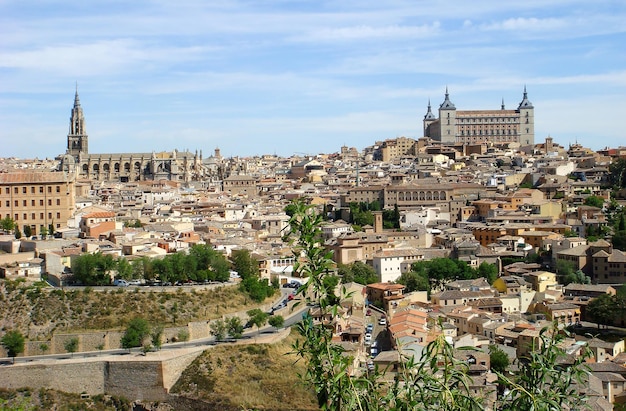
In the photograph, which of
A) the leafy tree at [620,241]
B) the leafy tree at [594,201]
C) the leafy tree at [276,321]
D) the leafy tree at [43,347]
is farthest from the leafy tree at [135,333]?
Result: the leafy tree at [594,201]

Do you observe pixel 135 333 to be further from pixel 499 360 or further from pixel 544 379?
pixel 544 379

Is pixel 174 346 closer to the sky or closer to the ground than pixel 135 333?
closer to the ground

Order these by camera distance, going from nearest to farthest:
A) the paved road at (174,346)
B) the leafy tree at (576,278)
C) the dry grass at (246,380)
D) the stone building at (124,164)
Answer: the dry grass at (246,380) < the paved road at (174,346) < the leafy tree at (576,278) < the stone building at (124,164)

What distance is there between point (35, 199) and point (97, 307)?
380 inches

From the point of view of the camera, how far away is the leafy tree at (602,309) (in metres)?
24.7

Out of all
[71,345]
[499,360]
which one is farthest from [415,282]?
[71,345]

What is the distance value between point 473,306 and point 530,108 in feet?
174

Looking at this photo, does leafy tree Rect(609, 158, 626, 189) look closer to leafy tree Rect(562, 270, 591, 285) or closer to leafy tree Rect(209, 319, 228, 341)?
leafy tree Rect(562, 270, 591, 285)

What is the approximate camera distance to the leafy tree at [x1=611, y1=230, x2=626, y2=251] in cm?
3120

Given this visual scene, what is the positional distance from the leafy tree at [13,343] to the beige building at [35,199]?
33.0 feet

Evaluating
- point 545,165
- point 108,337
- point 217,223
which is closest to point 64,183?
point 217,223

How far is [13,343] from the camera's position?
68.9 ft

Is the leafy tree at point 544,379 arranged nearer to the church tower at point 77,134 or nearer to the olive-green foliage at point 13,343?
the olive-green foliage at point 13,343

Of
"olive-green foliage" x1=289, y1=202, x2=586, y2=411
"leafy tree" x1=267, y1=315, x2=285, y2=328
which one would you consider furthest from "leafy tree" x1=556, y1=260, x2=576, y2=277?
"olive-green foliage" x1=289, y1=202, x2=586, y2=411
